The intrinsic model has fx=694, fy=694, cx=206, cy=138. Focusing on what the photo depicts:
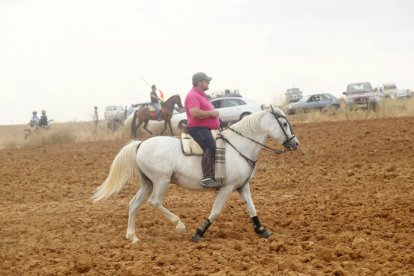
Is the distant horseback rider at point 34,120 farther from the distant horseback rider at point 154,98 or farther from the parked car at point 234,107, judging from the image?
the distant horseback rider at point 154,98

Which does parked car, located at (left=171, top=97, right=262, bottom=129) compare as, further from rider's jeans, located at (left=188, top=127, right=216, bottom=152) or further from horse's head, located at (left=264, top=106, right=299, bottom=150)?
rider's jeans, located at (left=188, top=127, right=216, bottom=152)

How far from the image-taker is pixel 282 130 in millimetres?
9227

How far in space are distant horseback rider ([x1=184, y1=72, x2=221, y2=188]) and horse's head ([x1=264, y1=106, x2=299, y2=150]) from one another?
755 millimetres

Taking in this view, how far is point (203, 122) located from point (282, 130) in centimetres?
107

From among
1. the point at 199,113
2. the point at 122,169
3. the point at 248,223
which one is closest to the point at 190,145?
the point at 199,113

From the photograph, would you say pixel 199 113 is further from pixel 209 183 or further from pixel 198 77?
pixel 209 183

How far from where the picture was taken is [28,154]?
25016 mm

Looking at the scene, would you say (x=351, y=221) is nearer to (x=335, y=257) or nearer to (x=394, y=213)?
(x=394, y=213)

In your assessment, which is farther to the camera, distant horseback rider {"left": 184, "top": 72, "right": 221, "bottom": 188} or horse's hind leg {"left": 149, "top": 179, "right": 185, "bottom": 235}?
horse's hind leg {"left": 149, "top": 179, "right": 185, "bottom": 235}

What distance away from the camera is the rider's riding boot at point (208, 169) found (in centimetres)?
889

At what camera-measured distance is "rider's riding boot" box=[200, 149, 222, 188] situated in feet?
29.2

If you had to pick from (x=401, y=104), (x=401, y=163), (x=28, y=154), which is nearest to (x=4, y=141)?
(x=28, y=154)

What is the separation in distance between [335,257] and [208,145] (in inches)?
94.1

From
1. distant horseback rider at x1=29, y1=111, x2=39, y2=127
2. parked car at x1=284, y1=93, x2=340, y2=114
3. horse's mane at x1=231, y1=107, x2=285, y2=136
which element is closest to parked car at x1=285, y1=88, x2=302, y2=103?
parked car at x1=284, y1=93, x2=340, y2=114
